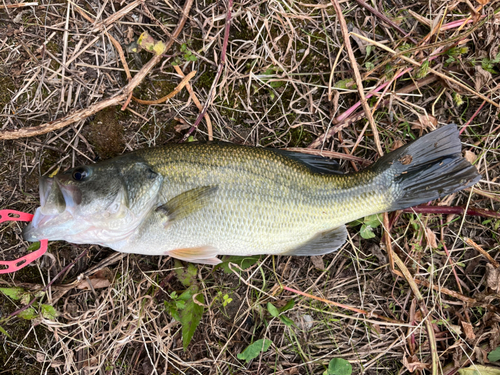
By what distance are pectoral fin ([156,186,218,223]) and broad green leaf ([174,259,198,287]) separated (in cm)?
69

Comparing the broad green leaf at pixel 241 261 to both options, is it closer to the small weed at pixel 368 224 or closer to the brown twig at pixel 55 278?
the small weed at pixel 368 224

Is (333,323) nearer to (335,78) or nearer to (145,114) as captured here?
(335,78)

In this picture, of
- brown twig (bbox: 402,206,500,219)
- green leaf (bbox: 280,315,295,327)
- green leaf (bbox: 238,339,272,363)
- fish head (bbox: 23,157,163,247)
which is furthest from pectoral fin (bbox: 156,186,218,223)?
brown twig (bbox: 402,206,500,219)

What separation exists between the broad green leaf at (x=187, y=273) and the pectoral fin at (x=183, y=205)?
694mm

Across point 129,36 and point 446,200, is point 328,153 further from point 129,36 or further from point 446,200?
point 129,36

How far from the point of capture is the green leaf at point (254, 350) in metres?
2.97

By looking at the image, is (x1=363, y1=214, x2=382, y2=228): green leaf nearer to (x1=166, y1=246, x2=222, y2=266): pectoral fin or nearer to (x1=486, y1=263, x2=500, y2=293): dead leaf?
(x1=486, y1=263, x2=500, y2=293): dead leaf

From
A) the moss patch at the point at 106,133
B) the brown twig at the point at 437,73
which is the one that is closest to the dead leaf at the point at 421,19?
the brown twig at the point at 437,73

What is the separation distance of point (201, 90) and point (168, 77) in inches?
13.7

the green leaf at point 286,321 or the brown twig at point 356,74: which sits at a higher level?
the brown twig at point 356,74

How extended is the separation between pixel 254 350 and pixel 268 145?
1.97 metres

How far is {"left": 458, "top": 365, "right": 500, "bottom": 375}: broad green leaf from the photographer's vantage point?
303 centimetres

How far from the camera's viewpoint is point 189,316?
9.51ft

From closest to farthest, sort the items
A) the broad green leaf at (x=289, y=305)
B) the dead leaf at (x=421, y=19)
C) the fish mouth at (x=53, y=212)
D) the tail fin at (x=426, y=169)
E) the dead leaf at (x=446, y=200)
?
the fish mouth at (x=53, y=212) → the tail fin at (x=426, y=169) → the broad green leaf at (x=289, y=305) → the dead leaf at (x=421, y=19) → the dead leaf at (x=446, y=200)
